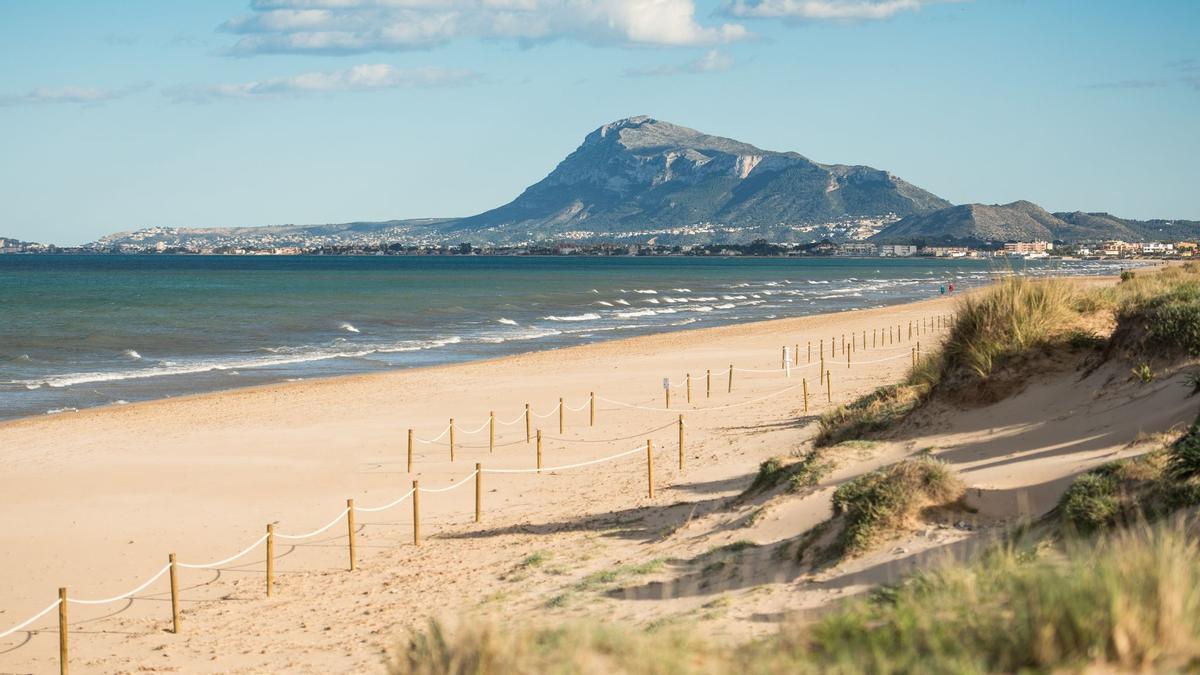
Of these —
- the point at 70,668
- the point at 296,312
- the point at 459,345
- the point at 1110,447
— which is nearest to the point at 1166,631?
the point at 1110,447

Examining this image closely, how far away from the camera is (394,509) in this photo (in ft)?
50.7

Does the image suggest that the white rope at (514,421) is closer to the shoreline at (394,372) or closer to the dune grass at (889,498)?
the shoreline at (394,372)

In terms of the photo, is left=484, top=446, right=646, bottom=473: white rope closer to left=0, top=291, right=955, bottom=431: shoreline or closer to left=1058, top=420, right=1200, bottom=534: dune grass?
left=0, top=291, right=955, bottom=431: shoreline

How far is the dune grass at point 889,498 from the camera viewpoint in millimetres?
8773

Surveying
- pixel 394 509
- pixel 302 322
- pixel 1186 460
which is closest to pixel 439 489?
pixel 394 509

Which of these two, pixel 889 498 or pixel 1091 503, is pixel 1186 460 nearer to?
pixel 1091 503

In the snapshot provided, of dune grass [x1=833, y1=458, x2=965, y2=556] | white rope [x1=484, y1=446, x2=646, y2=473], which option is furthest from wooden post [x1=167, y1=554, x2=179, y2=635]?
white rope [x1=484, y1=446, x2=646, y2=473]

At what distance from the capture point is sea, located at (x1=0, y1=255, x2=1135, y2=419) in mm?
33906

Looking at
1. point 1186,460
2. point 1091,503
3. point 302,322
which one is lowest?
point 302,322

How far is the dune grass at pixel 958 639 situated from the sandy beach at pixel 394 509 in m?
2.03

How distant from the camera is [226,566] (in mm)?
12898

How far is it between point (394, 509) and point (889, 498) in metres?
8.13

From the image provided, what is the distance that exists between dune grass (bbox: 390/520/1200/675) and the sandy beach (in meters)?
2.03

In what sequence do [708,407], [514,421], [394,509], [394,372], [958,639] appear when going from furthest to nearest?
[394,372] < [708,407] < [514,421] < [394,509] < [958,639]
